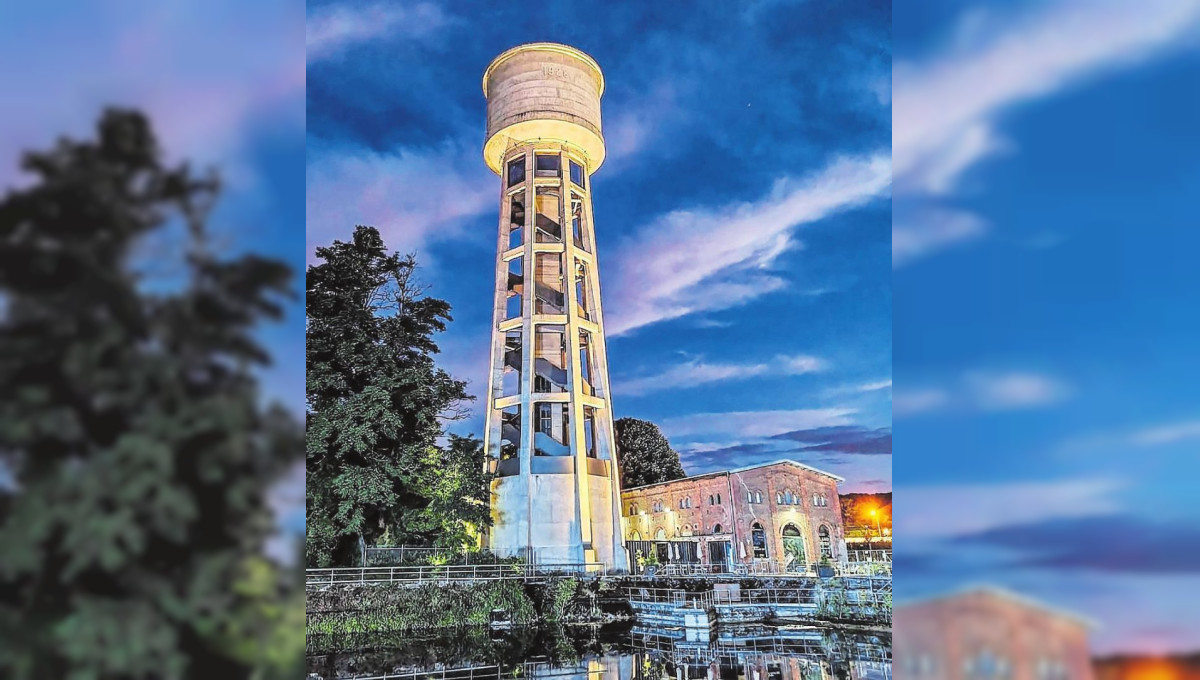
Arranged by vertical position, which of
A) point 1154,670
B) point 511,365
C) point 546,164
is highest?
point 546,164

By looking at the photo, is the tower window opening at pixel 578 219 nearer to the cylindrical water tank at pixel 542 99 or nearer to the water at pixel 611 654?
the cylindrical water tank at pixel 542 99

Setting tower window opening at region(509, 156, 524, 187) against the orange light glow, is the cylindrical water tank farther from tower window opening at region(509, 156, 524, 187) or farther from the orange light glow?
the orange light glow

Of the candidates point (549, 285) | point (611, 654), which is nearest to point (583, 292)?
point (549, 285)

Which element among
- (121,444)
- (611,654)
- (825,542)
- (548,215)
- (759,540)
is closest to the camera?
(121,444)

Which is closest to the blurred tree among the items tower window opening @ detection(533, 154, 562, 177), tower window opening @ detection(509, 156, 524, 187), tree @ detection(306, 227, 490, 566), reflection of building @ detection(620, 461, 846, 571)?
tree @ detection(306, 227, 490, 566)

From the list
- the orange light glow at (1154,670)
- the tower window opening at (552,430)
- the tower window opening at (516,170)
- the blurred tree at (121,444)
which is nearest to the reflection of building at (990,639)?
the orange light glow at (1154,670)

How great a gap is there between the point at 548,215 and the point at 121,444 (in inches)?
1176

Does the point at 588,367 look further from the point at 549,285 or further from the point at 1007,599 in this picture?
the point at 1007,599

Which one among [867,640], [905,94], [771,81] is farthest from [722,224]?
[905,94]

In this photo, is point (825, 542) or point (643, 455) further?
point (643, 455)

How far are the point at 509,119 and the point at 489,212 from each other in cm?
1025

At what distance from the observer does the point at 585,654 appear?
1578cm

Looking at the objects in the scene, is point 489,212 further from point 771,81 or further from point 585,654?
point 585,654

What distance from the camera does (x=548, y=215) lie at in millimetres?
31062
